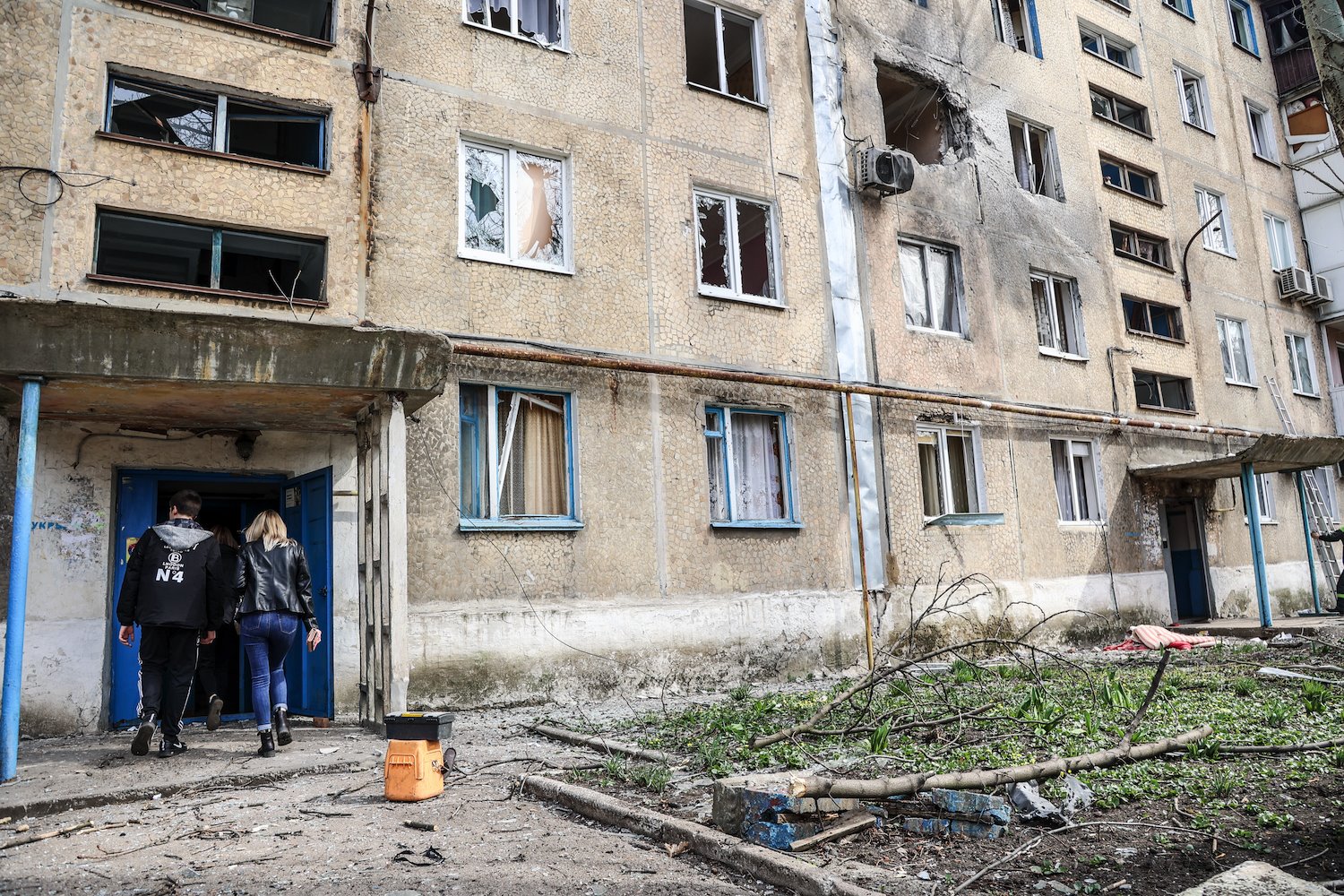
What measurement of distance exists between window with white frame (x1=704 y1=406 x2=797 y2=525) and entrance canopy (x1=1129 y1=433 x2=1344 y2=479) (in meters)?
8.24

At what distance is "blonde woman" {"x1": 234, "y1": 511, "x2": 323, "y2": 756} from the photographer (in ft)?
23.0

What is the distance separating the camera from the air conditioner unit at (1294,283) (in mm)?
21156

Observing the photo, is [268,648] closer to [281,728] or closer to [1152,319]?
[281,728]

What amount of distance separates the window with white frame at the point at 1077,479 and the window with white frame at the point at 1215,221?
291 inches

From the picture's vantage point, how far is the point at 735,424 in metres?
12.0

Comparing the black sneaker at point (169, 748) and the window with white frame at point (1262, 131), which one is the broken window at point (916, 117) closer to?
the window with white frame at point (1262, 131)

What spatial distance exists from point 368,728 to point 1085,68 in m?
18.2

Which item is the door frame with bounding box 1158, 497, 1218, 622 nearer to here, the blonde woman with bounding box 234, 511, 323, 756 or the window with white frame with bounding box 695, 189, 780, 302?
the window with white frame with bounding box 695, 189, 780, 302

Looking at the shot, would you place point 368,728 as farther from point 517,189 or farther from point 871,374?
point 871,374

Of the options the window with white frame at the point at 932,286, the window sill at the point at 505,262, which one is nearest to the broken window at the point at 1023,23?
the window with white frame at the point at 932,286

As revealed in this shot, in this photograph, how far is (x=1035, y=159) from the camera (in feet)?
57.3

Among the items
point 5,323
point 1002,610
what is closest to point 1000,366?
point 1002,610

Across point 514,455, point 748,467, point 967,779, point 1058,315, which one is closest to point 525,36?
point 514,455

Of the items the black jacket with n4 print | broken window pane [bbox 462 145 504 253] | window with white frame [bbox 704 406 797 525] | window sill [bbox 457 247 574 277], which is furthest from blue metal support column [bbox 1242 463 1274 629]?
the black jacket with n4 print
